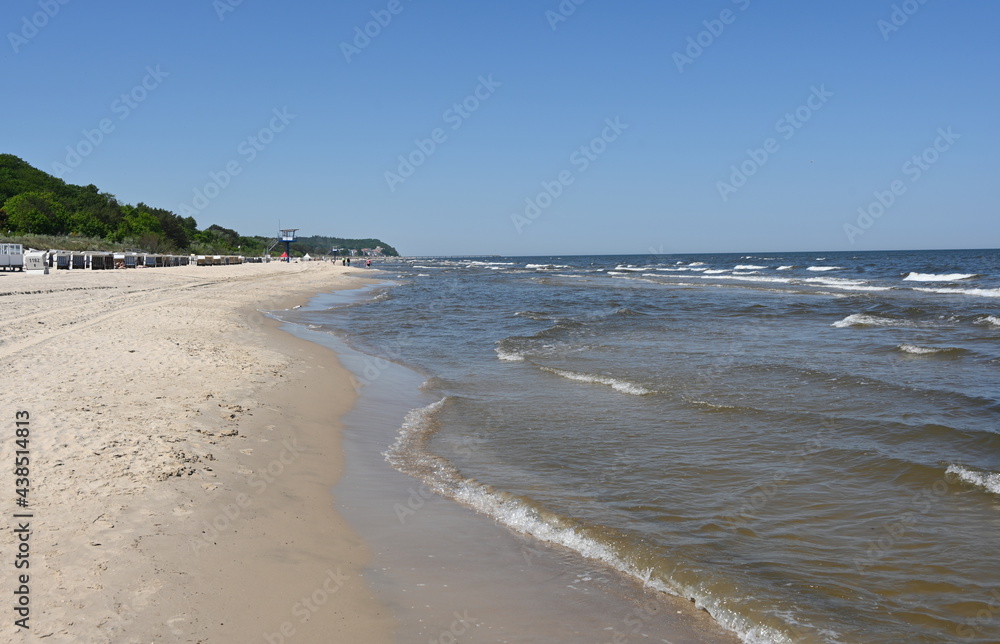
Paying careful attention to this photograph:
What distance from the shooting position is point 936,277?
1984 inches

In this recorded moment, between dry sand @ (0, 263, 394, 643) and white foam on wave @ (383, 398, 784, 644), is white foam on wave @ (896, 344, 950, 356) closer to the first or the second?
white foam on wave @ (383, 398, 784, 644)

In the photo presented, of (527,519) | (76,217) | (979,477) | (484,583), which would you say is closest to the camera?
(484,583)

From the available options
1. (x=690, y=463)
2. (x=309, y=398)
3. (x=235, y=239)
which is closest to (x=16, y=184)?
(x=235, y=239)

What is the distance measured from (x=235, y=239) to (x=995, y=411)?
157744 mm

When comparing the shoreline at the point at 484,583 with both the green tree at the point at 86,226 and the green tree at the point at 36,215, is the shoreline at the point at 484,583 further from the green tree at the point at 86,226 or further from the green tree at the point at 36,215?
the green tree at the point at 86,226

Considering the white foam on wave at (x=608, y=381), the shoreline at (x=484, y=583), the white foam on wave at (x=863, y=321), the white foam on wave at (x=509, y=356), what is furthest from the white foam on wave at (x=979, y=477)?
the white foam on wave at (x=863, y=321)

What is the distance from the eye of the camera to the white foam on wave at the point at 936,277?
1901 inches

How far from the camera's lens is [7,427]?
6.23 m

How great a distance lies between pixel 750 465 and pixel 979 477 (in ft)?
7.16

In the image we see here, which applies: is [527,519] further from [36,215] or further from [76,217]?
[76,217]

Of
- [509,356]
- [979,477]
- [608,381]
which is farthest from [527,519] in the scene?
[509,356]

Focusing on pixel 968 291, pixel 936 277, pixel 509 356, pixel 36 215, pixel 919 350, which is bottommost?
pixel 509 356

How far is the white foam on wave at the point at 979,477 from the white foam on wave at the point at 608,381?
186 inches

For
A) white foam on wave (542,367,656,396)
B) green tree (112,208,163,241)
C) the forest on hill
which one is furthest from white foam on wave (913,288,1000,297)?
green tree (112,208,163,241)
